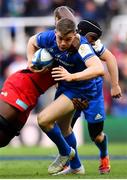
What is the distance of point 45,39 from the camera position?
11.1 meters

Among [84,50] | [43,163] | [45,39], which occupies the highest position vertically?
[45,39]

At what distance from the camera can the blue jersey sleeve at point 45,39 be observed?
1102 cm

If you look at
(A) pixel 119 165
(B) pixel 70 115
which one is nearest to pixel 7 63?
(A) pixel 119 165

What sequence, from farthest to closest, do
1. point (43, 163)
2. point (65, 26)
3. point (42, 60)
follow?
point (43, 163), point (42, 60), point (65, 26)

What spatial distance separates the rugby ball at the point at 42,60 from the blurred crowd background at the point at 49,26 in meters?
9.91

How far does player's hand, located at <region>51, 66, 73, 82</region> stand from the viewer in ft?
34.4

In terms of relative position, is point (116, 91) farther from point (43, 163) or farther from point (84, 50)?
point (43, 163)

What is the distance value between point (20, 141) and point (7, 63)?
8.85ft

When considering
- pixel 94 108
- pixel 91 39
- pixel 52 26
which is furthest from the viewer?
pixel 52 26

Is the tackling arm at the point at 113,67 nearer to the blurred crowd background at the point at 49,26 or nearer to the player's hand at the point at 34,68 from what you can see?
the player's hand at the point at 34,68

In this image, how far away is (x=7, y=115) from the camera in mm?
10922

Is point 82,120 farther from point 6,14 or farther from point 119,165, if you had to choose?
point 119,165

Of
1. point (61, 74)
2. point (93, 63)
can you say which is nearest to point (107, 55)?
point (93, 63)

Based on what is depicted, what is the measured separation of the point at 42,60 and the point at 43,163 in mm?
3330
